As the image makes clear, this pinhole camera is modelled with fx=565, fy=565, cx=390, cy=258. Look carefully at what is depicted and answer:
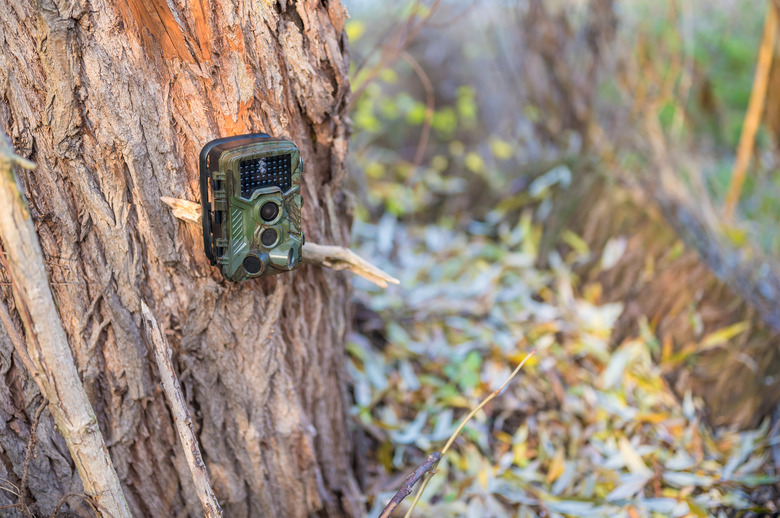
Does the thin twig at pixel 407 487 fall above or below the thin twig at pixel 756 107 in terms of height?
below

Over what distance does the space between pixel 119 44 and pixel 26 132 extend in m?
0.24

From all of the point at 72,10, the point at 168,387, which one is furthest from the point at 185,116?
the point at 168,387

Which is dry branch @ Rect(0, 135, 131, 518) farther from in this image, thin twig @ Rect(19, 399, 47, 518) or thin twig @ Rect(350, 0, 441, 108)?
thin twig @ Rect(350, 0, 441, 108)

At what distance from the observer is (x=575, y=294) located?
2508mm

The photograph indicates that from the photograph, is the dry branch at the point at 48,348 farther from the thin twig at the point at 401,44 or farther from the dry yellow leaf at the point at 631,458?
the dry yellow leaf at the point at 631,458

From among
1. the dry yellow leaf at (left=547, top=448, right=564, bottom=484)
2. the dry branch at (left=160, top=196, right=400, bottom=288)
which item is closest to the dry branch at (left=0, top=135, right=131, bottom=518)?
the dry branch at (left=160, top=196, right=400, bottom=288)

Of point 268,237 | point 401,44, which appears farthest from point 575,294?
point 268,237

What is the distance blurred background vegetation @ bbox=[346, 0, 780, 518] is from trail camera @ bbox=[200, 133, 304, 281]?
0.79m

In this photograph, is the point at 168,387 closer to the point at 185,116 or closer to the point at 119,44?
the point at 185,116

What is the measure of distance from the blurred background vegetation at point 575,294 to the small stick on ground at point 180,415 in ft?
2.07

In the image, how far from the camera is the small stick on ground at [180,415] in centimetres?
112

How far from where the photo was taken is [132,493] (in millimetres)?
1281

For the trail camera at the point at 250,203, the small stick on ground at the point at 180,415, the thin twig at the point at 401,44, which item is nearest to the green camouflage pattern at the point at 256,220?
the trail camera at the point at 250,203

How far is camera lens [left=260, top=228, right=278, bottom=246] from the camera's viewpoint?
3.67 feet
